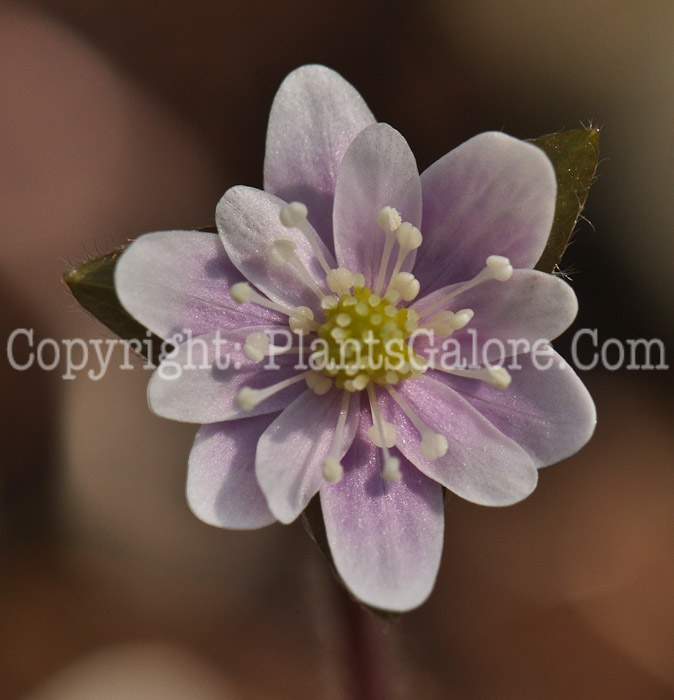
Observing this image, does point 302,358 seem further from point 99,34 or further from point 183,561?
point 99,34

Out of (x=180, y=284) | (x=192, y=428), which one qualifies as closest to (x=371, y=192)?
(x=180, y=284)

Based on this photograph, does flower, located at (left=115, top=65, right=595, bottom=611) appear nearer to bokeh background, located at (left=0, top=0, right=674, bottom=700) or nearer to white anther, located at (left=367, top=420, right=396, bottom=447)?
white anther, located at (left=367, top=420, right=396, bottom=447)

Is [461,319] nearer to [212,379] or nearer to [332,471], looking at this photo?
[332,471]

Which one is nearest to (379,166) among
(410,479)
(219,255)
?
(219,255)

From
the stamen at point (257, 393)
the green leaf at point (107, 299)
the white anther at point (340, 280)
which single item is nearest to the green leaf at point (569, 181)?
the white anther at point (340, 280)

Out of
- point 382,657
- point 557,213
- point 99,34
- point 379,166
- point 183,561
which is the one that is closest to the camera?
point 379,166

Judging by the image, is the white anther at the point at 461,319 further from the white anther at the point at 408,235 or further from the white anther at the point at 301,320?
the white anther at the point at 301,320
